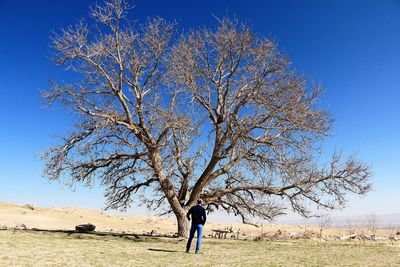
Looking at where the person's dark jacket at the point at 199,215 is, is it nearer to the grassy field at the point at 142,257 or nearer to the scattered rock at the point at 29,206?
the grassy field at the point at 142,257

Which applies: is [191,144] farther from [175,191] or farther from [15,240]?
[15,240]

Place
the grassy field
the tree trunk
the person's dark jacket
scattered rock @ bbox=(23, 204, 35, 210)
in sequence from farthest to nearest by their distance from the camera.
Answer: scattered rock @ bbox=(23, 204, 35, 210)
the tree trunk
the person's dark jacket
the grassy field

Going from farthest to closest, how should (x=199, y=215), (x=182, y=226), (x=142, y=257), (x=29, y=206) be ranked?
(x=29, y=206) → (x=182, y=226) → (x=199, y=215) → (x=142, y=257)

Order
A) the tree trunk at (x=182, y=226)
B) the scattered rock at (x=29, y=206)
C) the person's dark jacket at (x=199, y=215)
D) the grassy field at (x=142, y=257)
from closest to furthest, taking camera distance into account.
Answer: the grassy field at (x=142, y=257) < the person's dark jacket at (x=199, y=215) < the tree trunk at (x=182, y=226) < the scattered rock at (x=29, y=206)

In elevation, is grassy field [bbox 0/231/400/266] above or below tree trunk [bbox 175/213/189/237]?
below

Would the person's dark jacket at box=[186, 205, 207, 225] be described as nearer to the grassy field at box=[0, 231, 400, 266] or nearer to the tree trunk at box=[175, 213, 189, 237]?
the grassy field at box=[0, 231, 400, 266]

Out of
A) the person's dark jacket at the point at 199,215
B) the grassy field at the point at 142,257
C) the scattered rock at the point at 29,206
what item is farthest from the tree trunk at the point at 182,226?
the scattered rock at the point at 29,206

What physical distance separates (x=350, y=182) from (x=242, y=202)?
6.09m

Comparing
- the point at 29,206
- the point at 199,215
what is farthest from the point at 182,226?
the point at 29,206

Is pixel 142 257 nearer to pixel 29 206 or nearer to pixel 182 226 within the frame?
pixel 182 226

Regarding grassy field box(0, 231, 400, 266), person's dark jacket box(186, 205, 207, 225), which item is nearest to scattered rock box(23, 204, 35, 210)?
grassy field box(0, 231, 400, 266)

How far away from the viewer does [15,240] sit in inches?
602

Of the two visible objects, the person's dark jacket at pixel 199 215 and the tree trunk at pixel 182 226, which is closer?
the person's dark jacket at pixel 199 215

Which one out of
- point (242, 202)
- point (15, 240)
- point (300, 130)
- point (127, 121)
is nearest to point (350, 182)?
point (300, 130)
